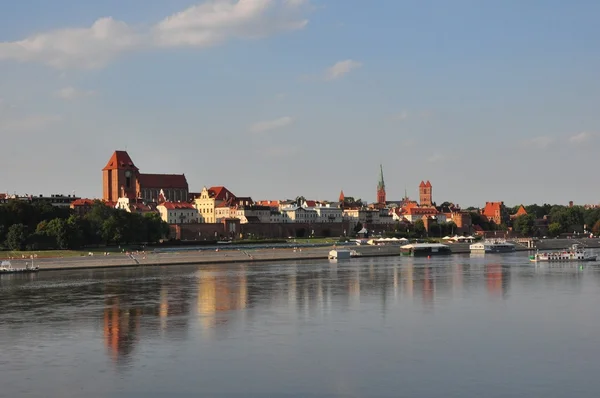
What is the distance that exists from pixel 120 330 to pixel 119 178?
108203 millimetres

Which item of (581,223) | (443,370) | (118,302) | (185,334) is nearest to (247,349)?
(185,334)

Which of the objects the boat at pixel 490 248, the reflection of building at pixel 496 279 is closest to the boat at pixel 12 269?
the reflection of building at pixel 496 279

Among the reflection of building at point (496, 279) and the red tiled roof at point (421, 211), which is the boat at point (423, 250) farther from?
the red tiled roof at point (421, 211)

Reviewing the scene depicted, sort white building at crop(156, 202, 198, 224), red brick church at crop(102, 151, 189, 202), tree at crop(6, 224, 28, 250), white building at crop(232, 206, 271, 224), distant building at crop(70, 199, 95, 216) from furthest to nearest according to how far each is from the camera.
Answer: red brick church at crop(102, 151, 189, 202) < white building at crop(232, 206, 271, 224) < white building at crop(156, 202, 198, 224) < distant building at crop(70, 199, 95, 216) < tree at crop(6, 224, 28, 250)

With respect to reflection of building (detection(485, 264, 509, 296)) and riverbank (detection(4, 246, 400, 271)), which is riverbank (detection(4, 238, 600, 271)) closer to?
riverbank (detection(4, 246, 400, 271))

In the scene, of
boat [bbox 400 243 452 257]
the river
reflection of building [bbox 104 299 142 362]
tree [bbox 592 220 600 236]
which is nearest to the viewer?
the river

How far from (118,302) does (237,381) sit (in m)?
19.8

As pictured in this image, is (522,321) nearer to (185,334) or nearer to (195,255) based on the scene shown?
(185,334)

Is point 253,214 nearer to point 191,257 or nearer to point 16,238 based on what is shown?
point 191,257

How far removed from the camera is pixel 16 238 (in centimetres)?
7706

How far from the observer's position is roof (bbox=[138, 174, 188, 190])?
457 feet

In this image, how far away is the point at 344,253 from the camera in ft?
281

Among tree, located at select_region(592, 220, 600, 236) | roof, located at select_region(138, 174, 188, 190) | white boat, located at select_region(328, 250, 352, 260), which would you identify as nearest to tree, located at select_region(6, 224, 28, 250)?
white boat, located at select_region(328, 250, 352, 260)

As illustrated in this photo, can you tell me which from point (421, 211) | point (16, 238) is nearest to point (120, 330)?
point (16, 238)
